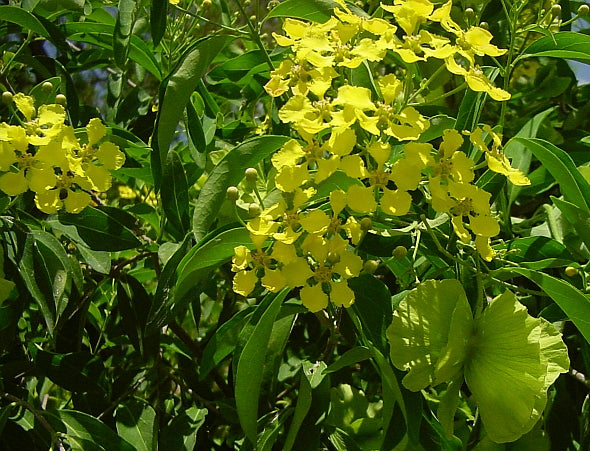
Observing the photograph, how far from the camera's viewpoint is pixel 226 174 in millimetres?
1024

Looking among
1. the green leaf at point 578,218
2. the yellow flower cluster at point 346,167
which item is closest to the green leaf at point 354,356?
the yellow flower cluster at point 346,167

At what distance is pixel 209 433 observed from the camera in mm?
1400

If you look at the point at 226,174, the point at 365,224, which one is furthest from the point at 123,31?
the point at 365,224

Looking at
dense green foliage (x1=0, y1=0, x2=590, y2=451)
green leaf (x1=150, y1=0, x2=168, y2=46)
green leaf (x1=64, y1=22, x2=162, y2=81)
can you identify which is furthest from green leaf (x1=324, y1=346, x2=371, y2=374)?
green leaf (x1=64, y1=22, x2=162, y2=81)

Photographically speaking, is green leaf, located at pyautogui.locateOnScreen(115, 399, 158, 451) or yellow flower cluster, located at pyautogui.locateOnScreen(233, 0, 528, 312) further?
green leaf, located at pyautogui.locateOnScreen(115, 399, 158, 451)

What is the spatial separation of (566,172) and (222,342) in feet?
1.94

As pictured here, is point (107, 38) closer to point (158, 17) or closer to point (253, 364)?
point (158, 17)

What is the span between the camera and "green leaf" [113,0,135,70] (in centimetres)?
113

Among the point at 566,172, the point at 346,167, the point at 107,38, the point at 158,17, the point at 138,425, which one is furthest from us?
the point at 107,38

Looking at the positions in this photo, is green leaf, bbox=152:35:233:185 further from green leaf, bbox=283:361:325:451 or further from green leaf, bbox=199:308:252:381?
green leaf, bbox=283:361:325:451

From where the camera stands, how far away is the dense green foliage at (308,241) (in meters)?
0.92

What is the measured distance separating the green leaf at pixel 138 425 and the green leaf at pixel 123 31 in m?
0.58

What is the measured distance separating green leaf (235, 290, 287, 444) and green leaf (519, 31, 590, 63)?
567 millimetres

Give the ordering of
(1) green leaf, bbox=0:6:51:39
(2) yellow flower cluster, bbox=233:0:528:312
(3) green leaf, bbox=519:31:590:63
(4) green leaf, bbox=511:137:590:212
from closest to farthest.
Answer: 1. (2) yellow flower cluster, bbox=233:0:528:312
2. (4) green leaf, bbox=511:137:590:212
3. (3) green leaf, bbox=519:31:590:63
4. (1) green leaf, bbox=0:6:51:39
